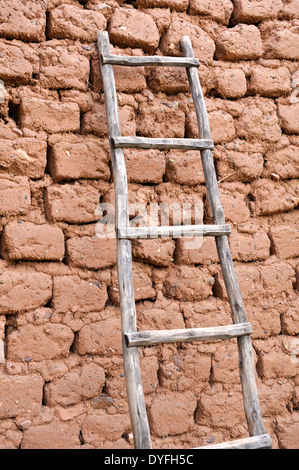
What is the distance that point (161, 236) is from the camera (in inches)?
77.9

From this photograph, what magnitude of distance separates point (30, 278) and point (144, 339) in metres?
0.57

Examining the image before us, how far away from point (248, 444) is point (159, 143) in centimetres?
117

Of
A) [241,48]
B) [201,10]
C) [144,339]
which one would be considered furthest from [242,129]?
[144,339]

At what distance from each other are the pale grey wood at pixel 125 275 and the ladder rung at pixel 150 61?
30mm

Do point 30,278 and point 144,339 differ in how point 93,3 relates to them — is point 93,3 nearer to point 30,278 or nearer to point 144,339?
point 30,278

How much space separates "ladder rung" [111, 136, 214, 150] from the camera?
2.05 metres

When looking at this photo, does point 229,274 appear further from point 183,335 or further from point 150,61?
point 150,61

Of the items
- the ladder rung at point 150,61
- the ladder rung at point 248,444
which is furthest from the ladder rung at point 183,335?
the ladder rung at point 150,61

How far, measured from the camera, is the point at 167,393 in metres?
2.29

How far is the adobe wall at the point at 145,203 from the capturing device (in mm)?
2104

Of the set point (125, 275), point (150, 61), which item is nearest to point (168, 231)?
point (125, 275)

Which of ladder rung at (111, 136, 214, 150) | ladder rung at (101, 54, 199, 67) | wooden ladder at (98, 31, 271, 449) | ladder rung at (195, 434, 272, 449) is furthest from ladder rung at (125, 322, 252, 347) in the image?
ladder rung at (101, 54, 199, 67)

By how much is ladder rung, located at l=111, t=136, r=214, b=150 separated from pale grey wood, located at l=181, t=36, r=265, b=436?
43mm

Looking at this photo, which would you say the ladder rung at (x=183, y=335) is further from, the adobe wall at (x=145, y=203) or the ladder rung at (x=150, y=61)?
the ladder rung at (x=150, y=61)
